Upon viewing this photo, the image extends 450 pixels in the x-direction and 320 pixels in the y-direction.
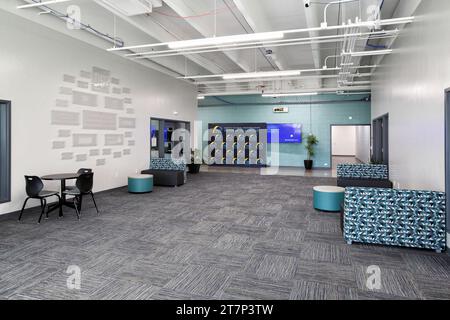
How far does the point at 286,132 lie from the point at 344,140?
8070mm

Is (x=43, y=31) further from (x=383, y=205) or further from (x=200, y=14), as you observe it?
(x=383, y=205)

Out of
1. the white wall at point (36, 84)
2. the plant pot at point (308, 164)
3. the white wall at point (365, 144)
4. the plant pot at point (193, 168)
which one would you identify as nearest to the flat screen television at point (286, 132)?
the plant pot at point (308, 164)

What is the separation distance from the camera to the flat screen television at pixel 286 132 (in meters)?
13.7

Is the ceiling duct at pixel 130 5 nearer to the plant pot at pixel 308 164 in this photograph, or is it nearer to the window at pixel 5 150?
the window at pixel 5 150

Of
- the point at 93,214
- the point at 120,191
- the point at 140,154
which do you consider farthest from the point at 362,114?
the point at 93,214

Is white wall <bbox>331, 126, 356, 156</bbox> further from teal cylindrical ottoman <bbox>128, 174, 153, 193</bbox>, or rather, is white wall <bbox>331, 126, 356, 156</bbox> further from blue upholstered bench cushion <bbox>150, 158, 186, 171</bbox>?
teal cylindrical ottoman <bbox>128, 174, 153, 193</bbox>

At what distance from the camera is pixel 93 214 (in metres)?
5.34

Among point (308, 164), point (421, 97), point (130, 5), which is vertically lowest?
point (308, 164)

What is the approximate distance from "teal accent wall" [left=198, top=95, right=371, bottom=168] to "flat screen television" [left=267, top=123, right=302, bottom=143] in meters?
0.20

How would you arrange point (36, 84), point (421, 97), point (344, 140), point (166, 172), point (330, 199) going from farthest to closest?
point (344, 140)
point (166, 172)
point (36, 84)
point (330, 199)
point (421, 97)

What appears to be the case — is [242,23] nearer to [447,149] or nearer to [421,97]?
[421,97]

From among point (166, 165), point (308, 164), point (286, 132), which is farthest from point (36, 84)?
point (308, 164)

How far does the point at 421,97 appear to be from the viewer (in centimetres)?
452

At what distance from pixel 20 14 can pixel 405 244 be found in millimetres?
6807
